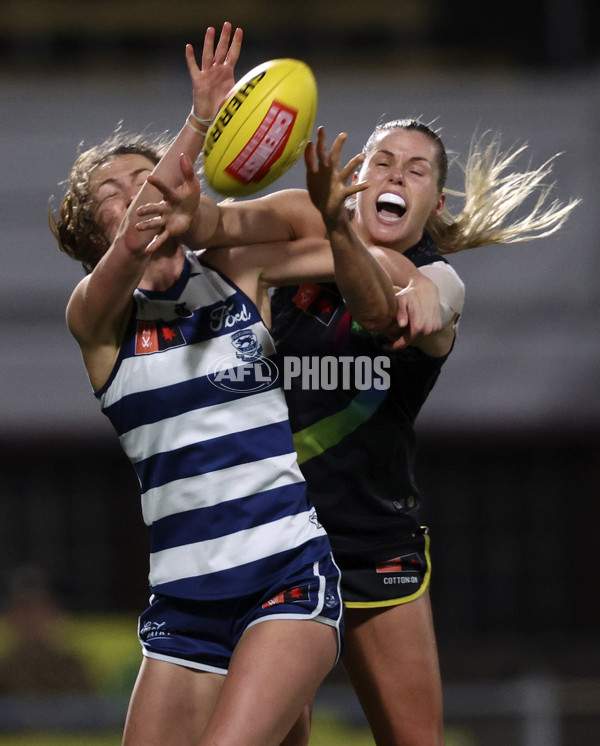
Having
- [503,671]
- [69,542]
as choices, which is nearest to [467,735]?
[503,671]

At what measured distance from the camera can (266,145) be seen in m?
2.51

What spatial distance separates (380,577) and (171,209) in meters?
1.25

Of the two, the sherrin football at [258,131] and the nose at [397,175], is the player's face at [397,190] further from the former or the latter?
the sherrin football at [258,131]

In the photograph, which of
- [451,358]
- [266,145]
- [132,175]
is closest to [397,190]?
[266,145]

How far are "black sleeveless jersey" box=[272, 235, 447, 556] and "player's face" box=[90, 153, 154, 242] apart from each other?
0.57m

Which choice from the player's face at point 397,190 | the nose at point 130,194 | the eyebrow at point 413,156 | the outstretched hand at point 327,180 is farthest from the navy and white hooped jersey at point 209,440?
the eyebrow at point 413,156

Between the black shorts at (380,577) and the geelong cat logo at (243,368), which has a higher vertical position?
the geelong cat logo at (243,368)

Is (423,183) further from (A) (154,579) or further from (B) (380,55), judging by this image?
(B) (380,55)

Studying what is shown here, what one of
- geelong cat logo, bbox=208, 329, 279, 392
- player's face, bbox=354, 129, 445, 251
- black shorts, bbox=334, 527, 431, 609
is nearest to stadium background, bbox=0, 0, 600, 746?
black shorts, bbox=334, 527, 431, 609

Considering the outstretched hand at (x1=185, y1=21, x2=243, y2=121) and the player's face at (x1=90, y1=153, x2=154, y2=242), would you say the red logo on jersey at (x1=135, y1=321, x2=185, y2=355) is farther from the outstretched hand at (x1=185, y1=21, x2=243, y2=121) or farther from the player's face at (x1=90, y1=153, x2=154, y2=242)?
A: the outstretched hand at (x1=185, y1=21, x2=243, y2=121)

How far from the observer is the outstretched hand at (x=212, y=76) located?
258 cm

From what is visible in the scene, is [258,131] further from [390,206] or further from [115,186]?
[390,206]

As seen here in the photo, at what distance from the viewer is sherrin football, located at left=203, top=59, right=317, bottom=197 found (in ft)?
8.24

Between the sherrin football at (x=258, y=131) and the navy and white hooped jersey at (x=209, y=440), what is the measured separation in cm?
24
